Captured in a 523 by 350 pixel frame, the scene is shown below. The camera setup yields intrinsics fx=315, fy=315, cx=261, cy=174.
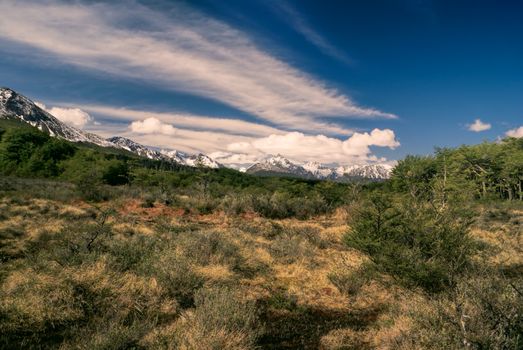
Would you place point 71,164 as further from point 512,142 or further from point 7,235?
point 512,142

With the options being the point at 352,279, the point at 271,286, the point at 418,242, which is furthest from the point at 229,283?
the point at 418,242

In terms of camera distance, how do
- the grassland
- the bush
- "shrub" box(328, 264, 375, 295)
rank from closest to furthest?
the grassland
the bush
"shrub" box(328, 264, 375, 295)

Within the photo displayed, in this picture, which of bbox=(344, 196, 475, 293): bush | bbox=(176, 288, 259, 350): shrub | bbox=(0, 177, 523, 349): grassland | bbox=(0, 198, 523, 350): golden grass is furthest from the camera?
bbox=(344, 196, 475, 293): bush

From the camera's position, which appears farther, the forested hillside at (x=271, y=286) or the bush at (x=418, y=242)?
the bush at (x=418, y=242)

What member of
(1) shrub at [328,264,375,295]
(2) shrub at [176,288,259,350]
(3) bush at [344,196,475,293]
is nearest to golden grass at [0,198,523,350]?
(2) shrub at [176,288,259,350]

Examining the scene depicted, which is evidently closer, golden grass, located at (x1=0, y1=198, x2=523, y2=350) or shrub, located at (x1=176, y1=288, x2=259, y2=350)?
shrub, located at (x1=176, y1=288, x2=259, y2=350)

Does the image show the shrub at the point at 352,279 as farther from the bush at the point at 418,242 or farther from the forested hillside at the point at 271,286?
the bush at the point at 418,242

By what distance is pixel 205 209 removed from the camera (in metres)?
28.7

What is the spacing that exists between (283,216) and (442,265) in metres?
20.5

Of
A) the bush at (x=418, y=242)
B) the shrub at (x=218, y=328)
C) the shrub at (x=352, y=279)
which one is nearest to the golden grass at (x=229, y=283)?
the shrub at (x=218, y=328)

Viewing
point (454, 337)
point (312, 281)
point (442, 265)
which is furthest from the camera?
point (312, 281)

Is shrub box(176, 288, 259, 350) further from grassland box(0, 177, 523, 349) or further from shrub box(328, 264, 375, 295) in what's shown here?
shrub box(328, 264, 375, 295)

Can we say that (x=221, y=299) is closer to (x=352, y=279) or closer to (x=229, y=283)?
(x=229, y=283)

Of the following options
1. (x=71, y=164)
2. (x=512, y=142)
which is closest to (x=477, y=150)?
(x=512, y=142)
